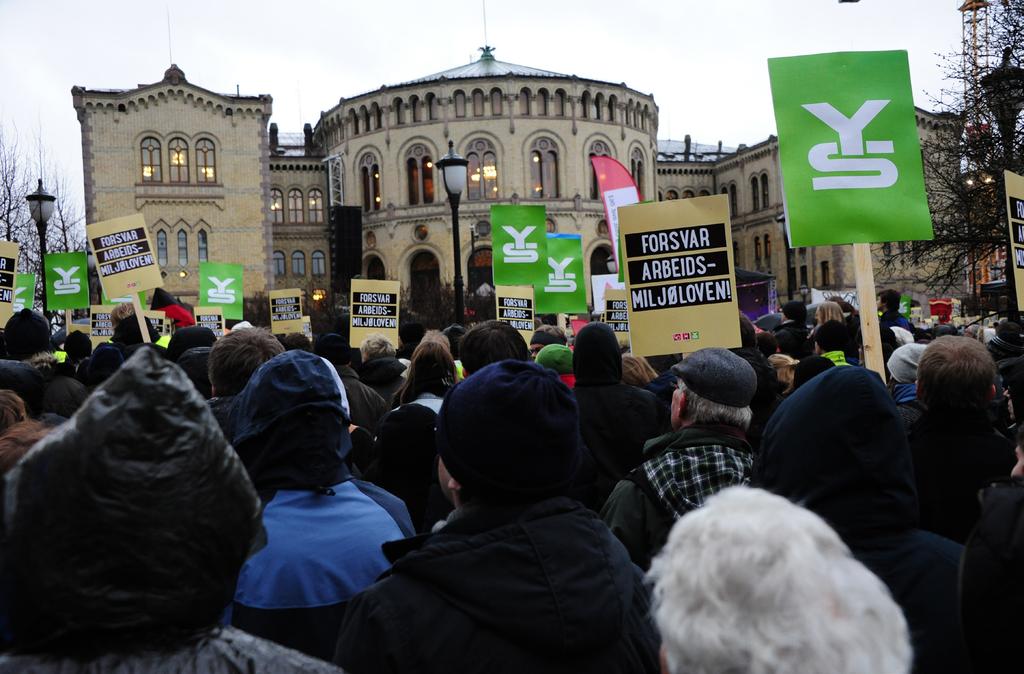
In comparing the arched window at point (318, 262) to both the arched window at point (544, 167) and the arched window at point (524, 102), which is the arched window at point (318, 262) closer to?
the arched window at point (544, 167)

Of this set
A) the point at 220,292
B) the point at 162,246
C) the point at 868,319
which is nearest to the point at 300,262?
the point at 162,246

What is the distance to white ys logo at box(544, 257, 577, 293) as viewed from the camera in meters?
12.3

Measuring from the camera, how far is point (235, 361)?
4.07 meters

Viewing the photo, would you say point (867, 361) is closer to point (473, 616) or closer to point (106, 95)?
point (473, 616)

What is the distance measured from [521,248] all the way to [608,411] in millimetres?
7539

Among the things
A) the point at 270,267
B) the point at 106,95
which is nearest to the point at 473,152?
Answer: the point at 270,267

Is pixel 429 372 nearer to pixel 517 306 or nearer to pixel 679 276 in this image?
pixel 679 276

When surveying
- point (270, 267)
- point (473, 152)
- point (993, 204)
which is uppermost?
point (473, 152)

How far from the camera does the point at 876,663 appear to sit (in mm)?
1282

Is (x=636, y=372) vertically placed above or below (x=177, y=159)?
below

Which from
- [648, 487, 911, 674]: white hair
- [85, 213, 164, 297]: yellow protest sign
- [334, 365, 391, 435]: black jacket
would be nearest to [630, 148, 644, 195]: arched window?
[85, 213, 164, 297]: yellow protest sign

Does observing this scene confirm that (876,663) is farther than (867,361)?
No

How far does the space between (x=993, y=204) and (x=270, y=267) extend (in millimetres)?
37212

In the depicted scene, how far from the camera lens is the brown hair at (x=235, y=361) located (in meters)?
4.07
